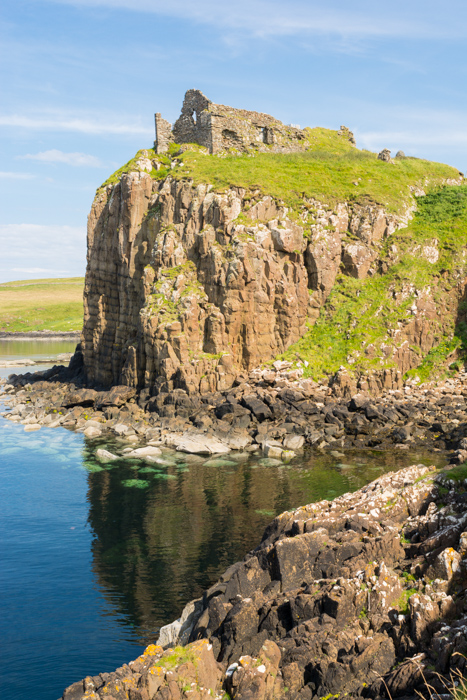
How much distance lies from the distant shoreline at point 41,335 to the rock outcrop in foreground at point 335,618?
15515cm

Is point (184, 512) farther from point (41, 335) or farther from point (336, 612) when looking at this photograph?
point (41, 335)

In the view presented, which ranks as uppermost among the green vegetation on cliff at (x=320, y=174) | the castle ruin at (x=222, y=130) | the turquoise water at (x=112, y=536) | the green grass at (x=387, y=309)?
the castle ruin at (x=222, y=130)

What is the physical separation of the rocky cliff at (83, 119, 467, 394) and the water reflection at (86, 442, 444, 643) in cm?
1534

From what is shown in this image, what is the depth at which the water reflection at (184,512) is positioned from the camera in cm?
2508

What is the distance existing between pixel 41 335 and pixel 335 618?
169 metres

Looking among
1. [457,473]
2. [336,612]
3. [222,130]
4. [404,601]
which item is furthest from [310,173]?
[336,612]

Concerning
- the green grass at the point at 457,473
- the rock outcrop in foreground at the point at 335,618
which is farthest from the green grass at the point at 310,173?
the rock outcrop in foreground at the point at 335,618

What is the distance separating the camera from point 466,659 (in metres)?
13.2

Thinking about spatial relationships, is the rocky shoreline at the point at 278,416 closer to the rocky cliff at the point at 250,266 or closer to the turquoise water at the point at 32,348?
the rocky cliff at the point at 250,266

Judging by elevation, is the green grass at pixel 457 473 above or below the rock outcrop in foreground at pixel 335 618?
above

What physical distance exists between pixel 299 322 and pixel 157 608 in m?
42.8

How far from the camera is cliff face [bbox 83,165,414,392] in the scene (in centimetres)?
5909

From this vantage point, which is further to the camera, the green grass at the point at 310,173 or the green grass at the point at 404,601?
the green grass at the point at 310,173

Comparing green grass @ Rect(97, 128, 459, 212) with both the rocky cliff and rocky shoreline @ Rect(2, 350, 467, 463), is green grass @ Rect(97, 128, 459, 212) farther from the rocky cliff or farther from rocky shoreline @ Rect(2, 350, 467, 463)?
rocky shoreline @ Rect(2, 350, 467, 463)
